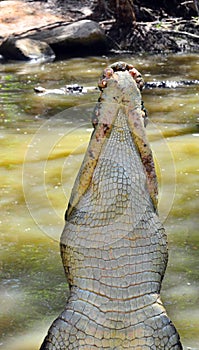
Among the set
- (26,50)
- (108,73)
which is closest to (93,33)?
(26,50)

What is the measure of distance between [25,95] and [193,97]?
91.3 inches

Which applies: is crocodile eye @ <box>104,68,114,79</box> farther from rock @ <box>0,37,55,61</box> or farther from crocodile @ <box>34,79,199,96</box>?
rock @ <box>0,37,55,61</box>

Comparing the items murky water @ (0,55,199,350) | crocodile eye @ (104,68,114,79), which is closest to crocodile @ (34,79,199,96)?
murky water @ (0,55,199,350)

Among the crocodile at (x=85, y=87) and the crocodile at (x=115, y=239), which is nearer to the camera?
the crocodile at (x=115, y=239)

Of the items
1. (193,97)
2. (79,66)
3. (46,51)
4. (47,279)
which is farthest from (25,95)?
(47,279)

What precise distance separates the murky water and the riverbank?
318 cm

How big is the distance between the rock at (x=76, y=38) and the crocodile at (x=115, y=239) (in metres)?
12.3

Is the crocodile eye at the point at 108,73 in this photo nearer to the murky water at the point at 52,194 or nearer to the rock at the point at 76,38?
the murky water at the point at 52,194

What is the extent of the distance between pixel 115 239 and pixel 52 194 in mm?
3220

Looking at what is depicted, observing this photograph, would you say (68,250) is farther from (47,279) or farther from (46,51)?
(46,51)

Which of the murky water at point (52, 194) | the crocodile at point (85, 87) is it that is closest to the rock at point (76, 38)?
the murky water at point (52, 194)

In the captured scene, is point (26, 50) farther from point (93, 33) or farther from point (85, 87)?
point (85, 87)

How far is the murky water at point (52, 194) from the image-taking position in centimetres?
376

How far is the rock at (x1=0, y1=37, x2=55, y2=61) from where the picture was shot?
1391 cm
